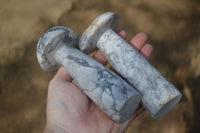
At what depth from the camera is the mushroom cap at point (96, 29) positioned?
86.0 inches

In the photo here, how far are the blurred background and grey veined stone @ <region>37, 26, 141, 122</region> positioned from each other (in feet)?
4.38

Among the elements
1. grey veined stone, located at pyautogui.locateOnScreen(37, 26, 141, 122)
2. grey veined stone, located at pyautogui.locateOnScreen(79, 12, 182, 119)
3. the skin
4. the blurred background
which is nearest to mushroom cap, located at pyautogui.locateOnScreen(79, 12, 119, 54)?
grey veined stone, located at pyautogui.locateOnScreen(79, 12, 182, 119)

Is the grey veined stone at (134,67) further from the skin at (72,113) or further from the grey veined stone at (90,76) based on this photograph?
the skin at (72,113)

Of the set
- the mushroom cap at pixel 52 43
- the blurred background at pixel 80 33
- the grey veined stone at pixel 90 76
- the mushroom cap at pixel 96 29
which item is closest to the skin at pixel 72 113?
the grey veined stone at pixel 90 76

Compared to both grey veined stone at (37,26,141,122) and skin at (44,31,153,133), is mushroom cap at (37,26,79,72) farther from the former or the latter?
skin at (44,31,153,133)

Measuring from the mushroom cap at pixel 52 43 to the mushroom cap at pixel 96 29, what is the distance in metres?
0.13

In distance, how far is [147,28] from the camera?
3.86m

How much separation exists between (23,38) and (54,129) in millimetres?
2588

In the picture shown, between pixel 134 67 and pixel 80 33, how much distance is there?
82.7 inches

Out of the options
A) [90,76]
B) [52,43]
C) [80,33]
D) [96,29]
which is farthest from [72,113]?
[80,33]

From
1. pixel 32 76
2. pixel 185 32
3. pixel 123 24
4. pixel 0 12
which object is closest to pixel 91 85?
pixel 32 76

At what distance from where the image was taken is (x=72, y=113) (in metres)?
1.97

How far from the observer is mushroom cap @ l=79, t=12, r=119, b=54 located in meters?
2.18

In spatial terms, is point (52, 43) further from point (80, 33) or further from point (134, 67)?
point (80, 33)
